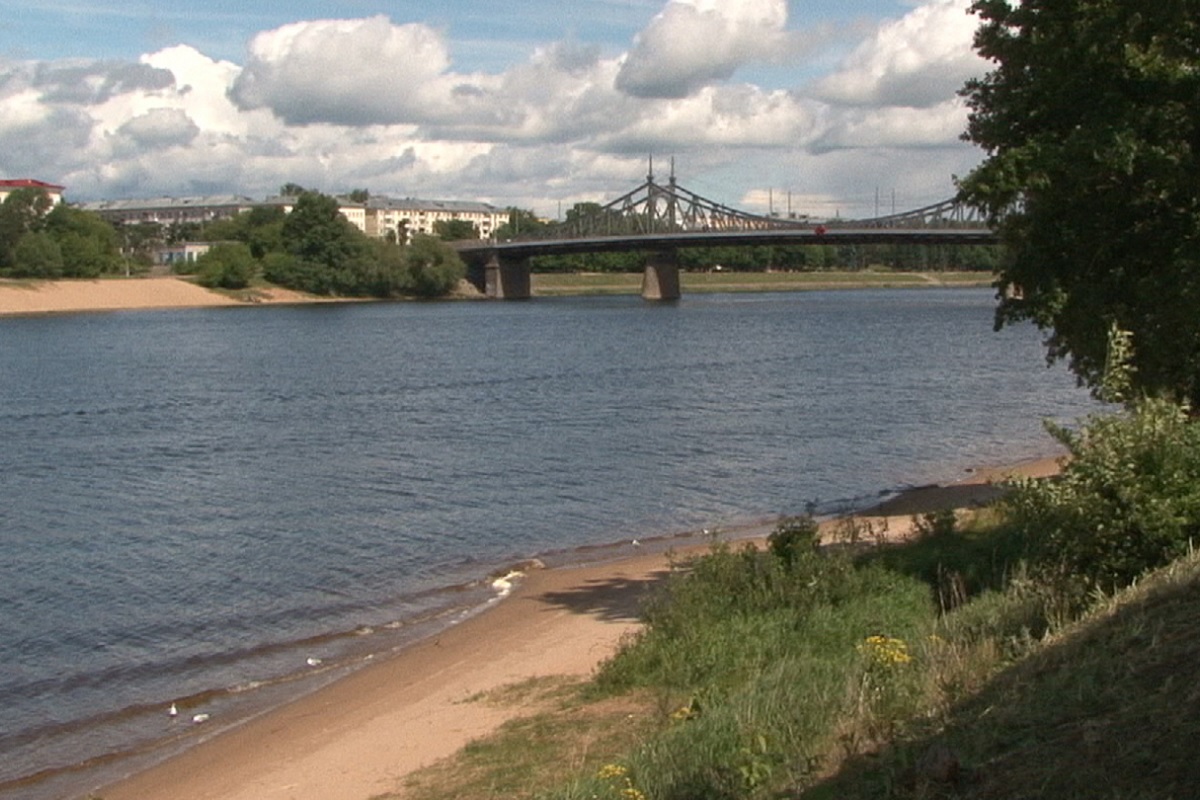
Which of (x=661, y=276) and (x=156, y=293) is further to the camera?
(x=661, y=276)

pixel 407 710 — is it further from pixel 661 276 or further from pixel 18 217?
pixel 18 217

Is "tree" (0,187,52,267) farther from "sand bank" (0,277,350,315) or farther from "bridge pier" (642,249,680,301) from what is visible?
"bridge pier" (642,249,680,301)

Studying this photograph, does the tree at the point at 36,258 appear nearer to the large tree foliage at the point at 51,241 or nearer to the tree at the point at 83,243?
the large tree foliage at the point at 51,241

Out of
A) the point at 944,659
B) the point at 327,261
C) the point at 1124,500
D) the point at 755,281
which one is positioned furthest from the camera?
the point at 755,281

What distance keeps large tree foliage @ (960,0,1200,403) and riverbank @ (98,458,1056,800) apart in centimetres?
374

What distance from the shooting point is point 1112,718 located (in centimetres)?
652

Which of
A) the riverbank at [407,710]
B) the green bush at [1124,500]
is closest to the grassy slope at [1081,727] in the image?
the green bush at [1124,500]

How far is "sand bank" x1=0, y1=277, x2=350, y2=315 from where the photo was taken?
379ft

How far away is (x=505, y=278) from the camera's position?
5320 inches

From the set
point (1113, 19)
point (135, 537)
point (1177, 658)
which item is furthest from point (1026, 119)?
point (135, 537)

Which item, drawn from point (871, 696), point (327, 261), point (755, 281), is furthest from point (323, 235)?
point (871, 696)

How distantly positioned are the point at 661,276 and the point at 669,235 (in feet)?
28.1

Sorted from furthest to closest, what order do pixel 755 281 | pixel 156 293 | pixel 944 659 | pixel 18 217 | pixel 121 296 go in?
pixel 755 281, pixel 18 217, pixel 156 293, pixel 121 296, pixel 944 659

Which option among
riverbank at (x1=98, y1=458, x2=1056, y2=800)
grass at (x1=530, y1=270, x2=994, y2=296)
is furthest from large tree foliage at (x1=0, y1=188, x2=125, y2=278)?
riverbank at (x1=98, y1=458, x2=1056, y2=800)
